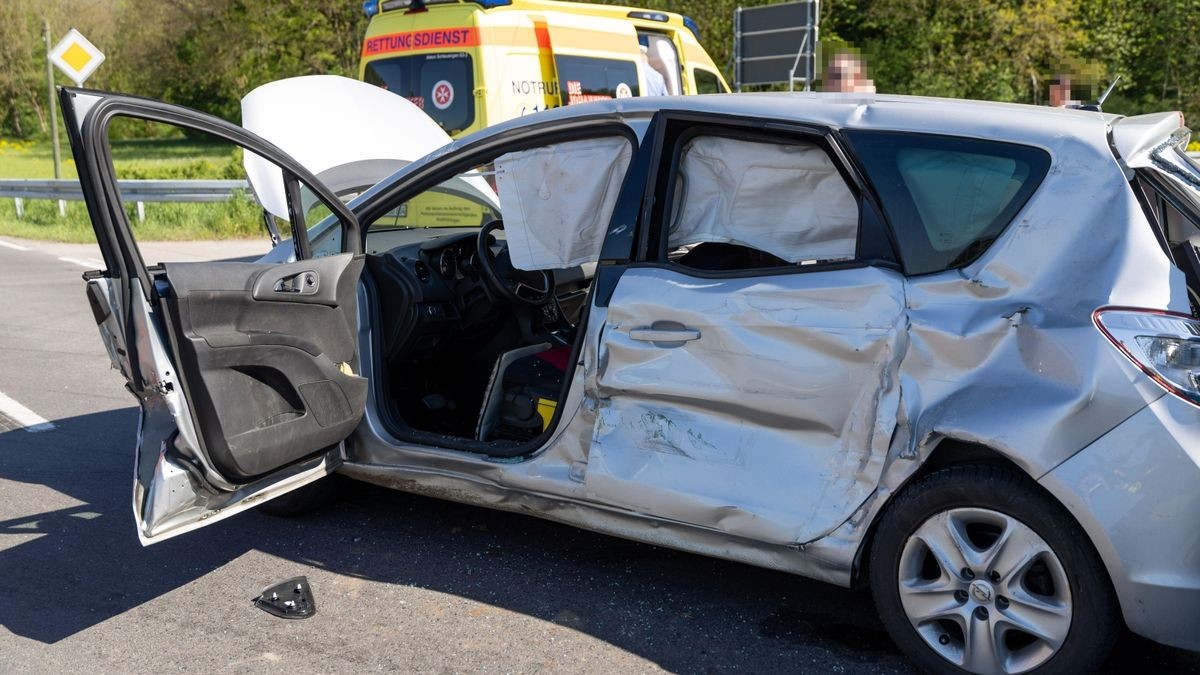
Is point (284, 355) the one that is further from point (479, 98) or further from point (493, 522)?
point (479, 98)

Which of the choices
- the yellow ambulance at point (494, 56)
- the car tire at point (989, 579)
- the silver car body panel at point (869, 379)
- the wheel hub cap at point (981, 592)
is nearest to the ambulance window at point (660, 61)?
the yellow ambulance at point (494, 56)

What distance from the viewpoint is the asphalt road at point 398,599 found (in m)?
3.29

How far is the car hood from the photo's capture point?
17.4 feet

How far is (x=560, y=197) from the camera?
12.7 ft

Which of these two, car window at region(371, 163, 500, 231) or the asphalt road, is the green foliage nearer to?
car window at region(371, 163, 500, 231)

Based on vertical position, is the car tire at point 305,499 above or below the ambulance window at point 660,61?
below

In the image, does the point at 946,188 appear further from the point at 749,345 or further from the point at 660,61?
the point at 660,61

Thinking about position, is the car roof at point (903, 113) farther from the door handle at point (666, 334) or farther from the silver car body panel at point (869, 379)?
the door handle at point (666, 334)

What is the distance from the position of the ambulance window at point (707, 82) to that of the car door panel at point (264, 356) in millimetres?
9908

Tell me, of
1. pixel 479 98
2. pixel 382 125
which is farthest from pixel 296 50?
pixel 382 125

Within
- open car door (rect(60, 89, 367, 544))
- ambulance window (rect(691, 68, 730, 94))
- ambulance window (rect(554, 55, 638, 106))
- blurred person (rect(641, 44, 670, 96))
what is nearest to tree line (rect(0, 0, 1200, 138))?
ambulance window (rect(691, 68, 730, 94))

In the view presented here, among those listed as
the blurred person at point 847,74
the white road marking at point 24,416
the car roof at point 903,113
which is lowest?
the white road marking at point 24,416

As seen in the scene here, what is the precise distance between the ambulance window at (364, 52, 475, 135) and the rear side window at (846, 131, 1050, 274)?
7679mm

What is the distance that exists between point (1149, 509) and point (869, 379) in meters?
0.77
